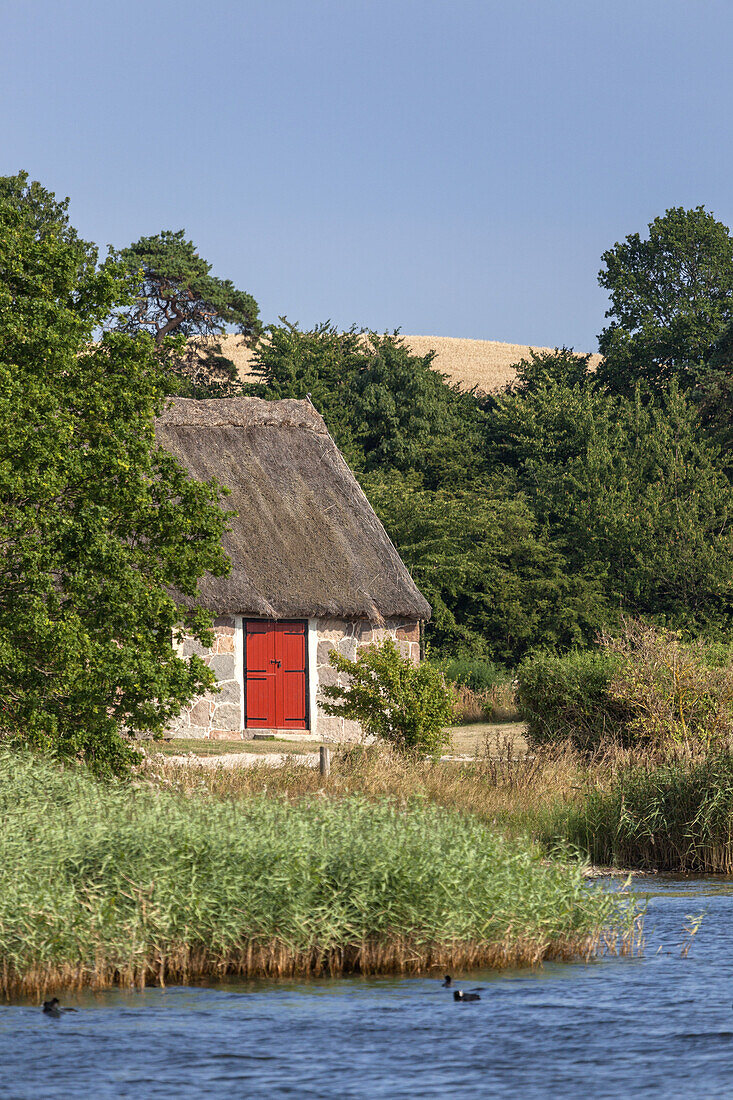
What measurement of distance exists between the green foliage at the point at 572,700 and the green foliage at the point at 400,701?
180 cm

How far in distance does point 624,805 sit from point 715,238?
107ft

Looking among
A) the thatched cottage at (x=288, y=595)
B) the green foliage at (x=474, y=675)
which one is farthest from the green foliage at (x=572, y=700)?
the green foliage at (x=474, y=675)

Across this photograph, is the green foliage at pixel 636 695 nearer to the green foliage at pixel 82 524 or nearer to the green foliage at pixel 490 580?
the green foliage at pixel 82 524

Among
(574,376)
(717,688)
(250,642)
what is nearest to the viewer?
(717,688)

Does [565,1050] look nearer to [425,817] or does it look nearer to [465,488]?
[425,817]

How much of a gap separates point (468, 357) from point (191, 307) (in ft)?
145

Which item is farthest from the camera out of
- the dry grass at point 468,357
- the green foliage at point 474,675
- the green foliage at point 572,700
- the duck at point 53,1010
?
the dry grass at point 468,357

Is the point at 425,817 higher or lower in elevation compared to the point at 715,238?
lower

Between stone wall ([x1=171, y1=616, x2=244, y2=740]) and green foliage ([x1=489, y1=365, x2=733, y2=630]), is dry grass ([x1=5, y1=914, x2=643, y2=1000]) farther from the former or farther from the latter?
green foliage ([x1=489, y1=365, x2=733, y2=630])

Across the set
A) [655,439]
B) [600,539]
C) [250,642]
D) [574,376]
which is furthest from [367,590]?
[574,376]

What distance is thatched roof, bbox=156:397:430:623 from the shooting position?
22.3m

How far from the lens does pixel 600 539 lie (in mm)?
32938

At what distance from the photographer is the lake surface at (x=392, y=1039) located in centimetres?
712

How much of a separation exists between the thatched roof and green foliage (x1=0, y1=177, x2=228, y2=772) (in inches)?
306
